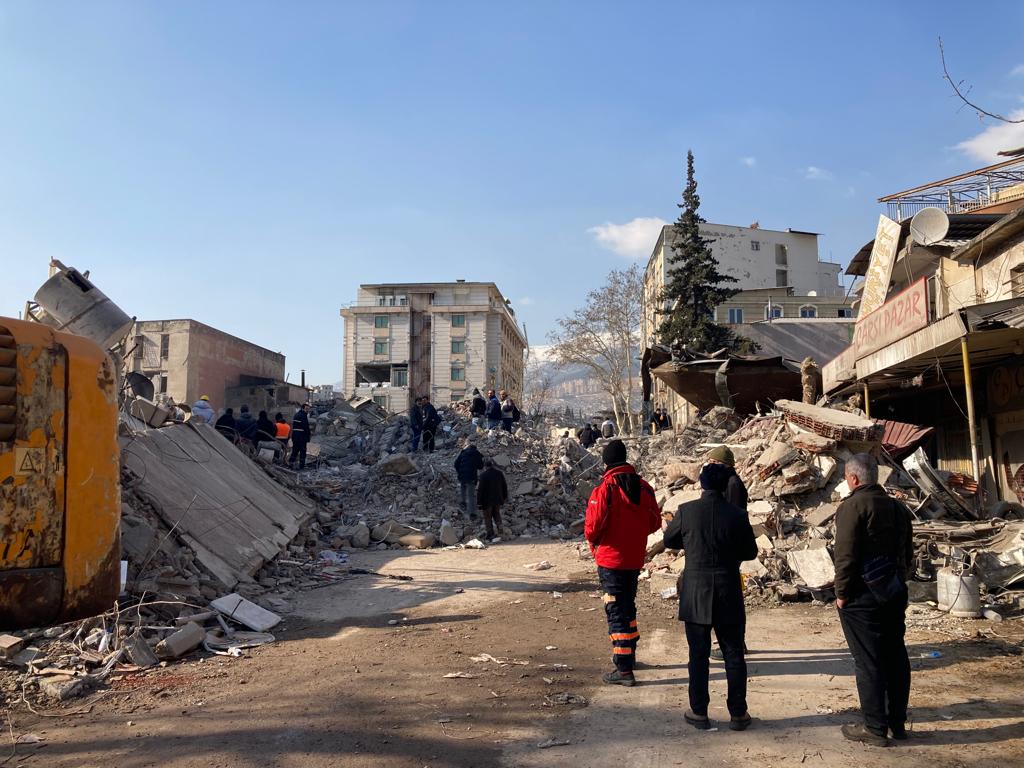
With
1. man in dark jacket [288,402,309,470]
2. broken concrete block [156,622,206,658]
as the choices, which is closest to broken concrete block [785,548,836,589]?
broken concrete block [156,622,206,658]

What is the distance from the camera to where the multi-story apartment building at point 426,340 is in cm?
7356

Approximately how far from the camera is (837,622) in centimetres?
683

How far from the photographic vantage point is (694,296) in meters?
34.7

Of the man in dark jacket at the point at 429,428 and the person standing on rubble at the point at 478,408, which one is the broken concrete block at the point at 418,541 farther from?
the person standing on rubble at the point at 478,408

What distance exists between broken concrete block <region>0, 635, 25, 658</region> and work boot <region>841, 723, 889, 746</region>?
6462mm

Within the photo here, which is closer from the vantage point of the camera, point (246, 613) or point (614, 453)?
point (614, 453)

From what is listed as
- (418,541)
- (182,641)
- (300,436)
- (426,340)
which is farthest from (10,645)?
(426,340)

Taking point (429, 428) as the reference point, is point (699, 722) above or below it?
below

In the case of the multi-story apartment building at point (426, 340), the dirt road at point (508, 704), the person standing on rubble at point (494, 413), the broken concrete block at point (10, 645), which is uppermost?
the multi-story apartment building at point (426, 340)

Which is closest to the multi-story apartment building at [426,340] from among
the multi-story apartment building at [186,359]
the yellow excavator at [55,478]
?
the multi-story apartment building at [186,359]

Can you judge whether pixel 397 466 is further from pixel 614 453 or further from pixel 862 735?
pixel 862 735

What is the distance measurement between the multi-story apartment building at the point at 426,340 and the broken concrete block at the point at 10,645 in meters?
66.3

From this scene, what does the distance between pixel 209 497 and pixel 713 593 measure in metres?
7.71

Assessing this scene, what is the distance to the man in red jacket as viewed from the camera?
17.3ft
